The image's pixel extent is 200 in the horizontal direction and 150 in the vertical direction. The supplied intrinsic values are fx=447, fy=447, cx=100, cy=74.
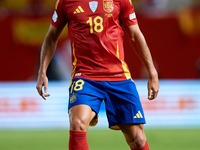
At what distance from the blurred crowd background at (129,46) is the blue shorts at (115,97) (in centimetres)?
711

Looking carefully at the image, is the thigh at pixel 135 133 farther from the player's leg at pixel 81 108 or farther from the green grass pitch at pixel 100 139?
the green grass pitch at pixel 100 139

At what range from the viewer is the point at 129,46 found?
11500mm

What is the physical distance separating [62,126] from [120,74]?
17.1 feet

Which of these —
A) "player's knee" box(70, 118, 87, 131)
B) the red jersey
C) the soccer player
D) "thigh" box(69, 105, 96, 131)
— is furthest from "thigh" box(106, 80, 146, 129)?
"player's knee" box(70, 118, 87, 131)

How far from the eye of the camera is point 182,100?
375 inches

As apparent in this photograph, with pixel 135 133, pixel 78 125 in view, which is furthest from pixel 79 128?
pixel 135 133

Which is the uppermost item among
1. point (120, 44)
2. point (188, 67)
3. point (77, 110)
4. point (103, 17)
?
point (103, 17)

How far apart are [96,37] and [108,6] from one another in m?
0.34

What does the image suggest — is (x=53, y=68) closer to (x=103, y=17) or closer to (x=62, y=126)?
(x=62, y=126)

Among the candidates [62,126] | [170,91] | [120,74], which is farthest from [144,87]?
[120,74]

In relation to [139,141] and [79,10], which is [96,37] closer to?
[79,10]

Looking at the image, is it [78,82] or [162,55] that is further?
[162,55]

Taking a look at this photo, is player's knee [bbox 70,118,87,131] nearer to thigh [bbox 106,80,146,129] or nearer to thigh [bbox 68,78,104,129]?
thigh [bbox 68,78,104,129]

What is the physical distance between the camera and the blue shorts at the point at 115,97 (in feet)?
14.1
